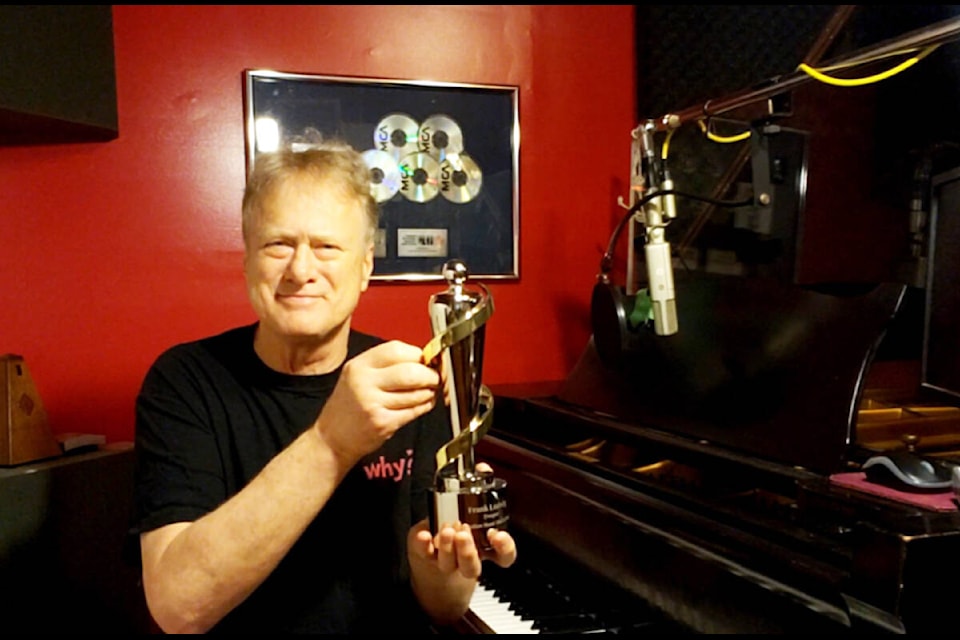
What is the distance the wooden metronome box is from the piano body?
0.98 m

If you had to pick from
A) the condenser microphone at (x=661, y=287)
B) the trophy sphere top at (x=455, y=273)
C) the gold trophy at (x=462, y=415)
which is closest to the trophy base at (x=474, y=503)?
the gold trophy at (x=462, y=415)

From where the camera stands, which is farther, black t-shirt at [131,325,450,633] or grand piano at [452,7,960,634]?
black t-shirt at [131,325,450,633]

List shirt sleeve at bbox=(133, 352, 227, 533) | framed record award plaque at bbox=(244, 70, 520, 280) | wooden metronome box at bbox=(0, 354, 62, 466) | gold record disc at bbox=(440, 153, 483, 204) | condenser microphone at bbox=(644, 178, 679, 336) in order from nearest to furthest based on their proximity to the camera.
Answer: shirt sleeve at bbox=(133, 352, 227, 533), condenser microphone at bbox=(644, 178, 679, 336), wooden metronome box at bbox=(0, 354, 62, 466), framed record award plaque at bbox=(244, 70, 520, 280), gold record disc at bbox=(440, 153, 483, 204)

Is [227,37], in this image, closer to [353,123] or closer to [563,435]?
[353,123]

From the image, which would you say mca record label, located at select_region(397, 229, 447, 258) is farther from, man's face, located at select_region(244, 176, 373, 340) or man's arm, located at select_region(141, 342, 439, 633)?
man's arm, located at select_region(141, 342, 439, 633)

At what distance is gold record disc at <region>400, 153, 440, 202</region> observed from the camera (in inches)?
79.4

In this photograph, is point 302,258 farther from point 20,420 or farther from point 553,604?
point 20,420

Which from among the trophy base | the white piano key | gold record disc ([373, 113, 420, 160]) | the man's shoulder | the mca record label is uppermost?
gold record disc ([373, 113, 420, 160])

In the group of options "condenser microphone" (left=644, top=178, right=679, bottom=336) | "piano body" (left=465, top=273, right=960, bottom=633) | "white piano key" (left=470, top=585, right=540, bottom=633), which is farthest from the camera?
"condenser microphone" (left=644, top=178, right=679, bottom=336)

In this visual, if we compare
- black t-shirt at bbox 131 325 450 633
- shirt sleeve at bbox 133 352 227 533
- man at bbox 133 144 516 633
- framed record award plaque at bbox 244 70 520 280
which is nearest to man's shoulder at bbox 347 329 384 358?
man at bbox 133 144 516 633

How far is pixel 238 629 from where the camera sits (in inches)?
44.4

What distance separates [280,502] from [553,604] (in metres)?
0.51

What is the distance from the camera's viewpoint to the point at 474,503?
0.83 metres

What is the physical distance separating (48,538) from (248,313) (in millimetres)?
681
